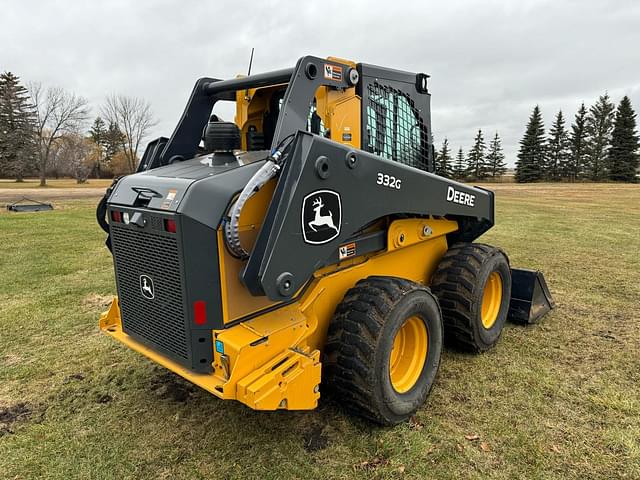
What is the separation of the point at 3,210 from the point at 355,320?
706 inches

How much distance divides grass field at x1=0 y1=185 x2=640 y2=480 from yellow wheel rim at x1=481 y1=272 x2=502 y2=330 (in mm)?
307

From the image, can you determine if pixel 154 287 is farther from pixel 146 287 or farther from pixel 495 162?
pixel 495 162

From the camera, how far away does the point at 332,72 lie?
315cm

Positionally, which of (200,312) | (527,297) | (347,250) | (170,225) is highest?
(170,225)

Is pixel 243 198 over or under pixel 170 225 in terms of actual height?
over

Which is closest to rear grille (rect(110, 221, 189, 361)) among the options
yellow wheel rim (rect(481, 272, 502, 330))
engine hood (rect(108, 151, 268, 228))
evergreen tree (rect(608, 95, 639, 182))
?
engine hood (rect(108, 151, 268, 228))

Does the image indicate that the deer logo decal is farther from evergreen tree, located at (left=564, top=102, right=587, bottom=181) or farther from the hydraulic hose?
evergreen tree, located at (left=564, top=102, right=587, bottom=181)

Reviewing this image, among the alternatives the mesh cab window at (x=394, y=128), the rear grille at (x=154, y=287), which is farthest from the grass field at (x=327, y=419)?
the mesh cab window at (x=394, y=128)

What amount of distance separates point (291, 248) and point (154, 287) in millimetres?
936

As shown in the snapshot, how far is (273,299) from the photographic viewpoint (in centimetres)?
250

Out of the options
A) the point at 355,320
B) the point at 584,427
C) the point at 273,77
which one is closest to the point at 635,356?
the point at 584,427

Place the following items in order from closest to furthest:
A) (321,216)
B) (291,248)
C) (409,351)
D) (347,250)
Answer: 1. (291,248)
2. (321,216)
3. (347,250)
4. (409,351)

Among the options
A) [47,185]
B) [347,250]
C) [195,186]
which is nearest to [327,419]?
[347,250]

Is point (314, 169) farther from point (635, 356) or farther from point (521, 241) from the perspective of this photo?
point (521, 241)
